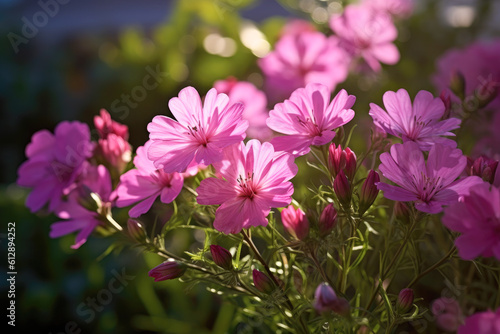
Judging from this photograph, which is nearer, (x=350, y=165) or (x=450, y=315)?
(x=350, y=165)

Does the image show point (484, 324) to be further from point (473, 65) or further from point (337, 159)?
point (473, 65)

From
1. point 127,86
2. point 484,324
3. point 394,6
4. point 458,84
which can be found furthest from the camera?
point 127,86

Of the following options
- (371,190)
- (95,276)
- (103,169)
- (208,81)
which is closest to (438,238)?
(371,190)

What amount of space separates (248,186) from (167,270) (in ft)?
0.31

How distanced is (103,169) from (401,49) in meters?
0.95

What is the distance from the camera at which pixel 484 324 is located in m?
0.36

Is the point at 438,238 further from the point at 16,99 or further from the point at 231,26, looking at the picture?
the point at 16,99

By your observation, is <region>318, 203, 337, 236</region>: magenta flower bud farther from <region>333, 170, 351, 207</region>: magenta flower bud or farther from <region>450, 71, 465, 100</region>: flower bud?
<region>450, 71, 465, 100</region>: flower bud

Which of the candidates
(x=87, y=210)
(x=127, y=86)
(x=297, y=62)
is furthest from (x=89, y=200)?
(x=127, y=86)

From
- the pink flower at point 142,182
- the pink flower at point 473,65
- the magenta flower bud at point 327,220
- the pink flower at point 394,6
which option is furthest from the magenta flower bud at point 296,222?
the pink flower at point 394,6

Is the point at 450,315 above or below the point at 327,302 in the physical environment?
below

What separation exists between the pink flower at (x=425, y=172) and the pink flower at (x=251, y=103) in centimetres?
34

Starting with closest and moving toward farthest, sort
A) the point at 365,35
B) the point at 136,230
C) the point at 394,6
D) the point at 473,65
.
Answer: the point at 136,230
the point at 473,65
the point at 365,35
the point at 394,6

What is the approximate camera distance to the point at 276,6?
2391 mm
